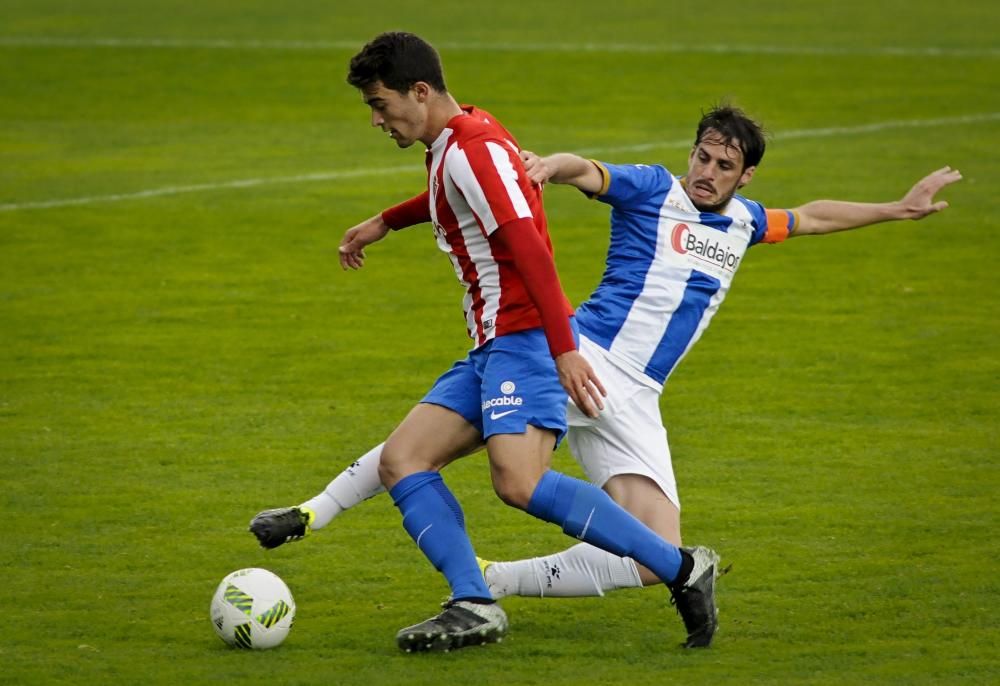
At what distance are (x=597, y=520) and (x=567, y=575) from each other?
58cm

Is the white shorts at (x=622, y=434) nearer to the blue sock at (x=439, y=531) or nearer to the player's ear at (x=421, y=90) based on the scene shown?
the blue sock at (x=439, y=531)

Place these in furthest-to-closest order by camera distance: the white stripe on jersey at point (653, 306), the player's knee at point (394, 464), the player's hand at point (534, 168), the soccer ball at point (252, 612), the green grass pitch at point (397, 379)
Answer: the white stripe on jersey at point (653, 306) → the green grass pitch at point (397, 379) → the player's knee at point (394, 464) → the soccer ball at point (252, 612) → the player's hand at point (534, 168)

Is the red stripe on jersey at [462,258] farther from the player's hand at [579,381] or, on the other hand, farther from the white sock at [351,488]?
the white sock at [351,488]

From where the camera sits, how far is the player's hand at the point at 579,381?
5289mm

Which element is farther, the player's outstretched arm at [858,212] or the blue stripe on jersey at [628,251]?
the player's outstretched arm at [858,212]

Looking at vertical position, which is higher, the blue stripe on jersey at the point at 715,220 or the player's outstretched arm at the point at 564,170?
the player's outstretched arm at the point at 564,170

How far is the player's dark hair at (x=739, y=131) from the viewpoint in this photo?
6289 mm

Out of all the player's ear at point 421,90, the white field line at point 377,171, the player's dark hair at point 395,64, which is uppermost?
the white field line at point 377,171

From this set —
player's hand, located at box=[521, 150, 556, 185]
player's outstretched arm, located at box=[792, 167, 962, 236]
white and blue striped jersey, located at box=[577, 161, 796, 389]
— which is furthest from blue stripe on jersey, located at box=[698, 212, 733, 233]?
player's hand, located at box=[521, 150, 556, 185]

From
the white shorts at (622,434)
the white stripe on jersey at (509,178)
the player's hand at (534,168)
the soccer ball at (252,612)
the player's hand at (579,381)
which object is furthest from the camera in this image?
the white shorts at (622,434)

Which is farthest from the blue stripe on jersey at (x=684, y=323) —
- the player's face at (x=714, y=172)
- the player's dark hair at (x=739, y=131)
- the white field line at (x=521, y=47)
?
the white field line at (x=521, y=47)

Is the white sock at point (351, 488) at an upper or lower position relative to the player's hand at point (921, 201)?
lower

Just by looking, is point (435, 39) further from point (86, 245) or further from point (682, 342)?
point (682, 342)

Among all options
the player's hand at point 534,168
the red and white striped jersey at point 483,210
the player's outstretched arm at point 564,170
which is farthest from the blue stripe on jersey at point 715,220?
the player's hand at point 534,168
